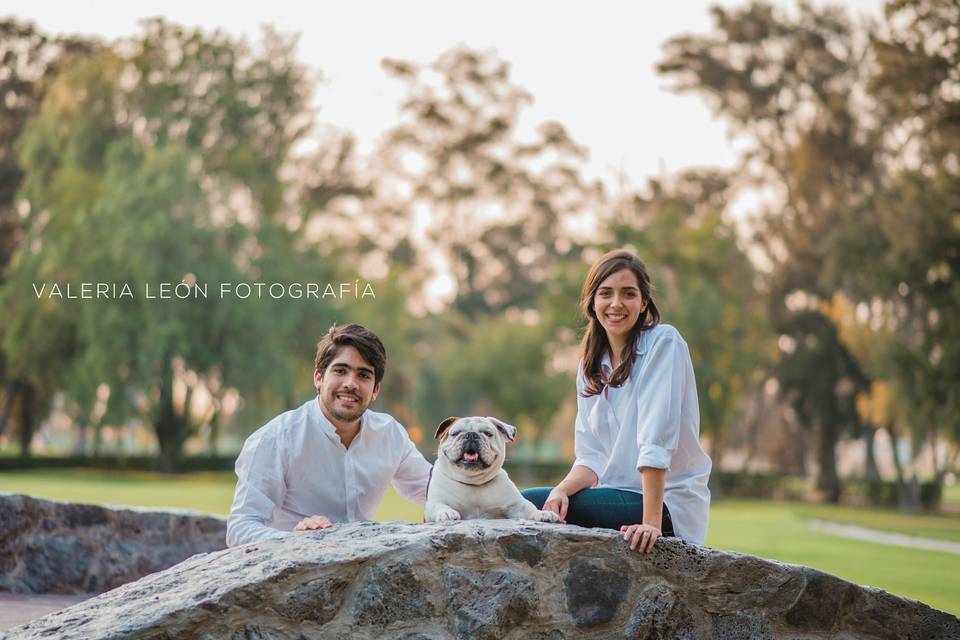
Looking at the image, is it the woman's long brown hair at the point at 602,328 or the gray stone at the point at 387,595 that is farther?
the woman's long brown hair at the point at 602,328

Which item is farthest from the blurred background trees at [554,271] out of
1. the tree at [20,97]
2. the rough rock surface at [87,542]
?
the rough rock surface at [87,542]

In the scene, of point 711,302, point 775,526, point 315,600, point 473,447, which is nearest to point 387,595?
point 315,600

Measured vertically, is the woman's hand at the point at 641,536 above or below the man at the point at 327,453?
below

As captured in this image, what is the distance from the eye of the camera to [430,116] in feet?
172

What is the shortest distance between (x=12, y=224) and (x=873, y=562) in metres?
34.7

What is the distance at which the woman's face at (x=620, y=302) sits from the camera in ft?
17.5

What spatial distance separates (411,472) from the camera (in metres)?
6.29

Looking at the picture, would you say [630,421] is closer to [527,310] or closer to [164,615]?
[164,615]

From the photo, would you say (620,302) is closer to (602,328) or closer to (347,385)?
(602,328)

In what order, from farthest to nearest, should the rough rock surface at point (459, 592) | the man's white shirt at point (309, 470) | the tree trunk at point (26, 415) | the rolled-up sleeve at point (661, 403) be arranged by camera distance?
the tree trunk at point (26, 415) < the man's white shirt at point (309, 470) < the rolled-up sleeve at point (661, 403) < the rough rock surface at point (459, 592)

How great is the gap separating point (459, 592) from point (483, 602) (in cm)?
11

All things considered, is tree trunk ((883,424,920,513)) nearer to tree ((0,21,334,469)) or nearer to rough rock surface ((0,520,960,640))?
tree ((0,21,334,469))

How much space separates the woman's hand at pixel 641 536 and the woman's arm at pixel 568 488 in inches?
18.7

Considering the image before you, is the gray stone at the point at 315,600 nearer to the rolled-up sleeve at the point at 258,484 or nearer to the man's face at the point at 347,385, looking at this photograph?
the rolled-up sleeve at the point at 258,484
